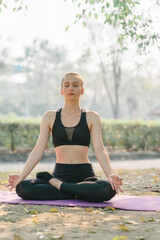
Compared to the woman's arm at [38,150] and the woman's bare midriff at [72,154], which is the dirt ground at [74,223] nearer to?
the woman's arm at [38,150]

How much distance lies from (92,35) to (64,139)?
25.1m

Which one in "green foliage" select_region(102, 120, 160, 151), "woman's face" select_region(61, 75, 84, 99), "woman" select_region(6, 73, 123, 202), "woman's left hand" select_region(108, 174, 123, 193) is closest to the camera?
"woman's left hand" select_region(108, 174, 123, 193)

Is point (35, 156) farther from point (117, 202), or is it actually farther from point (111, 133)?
point (111, 133)

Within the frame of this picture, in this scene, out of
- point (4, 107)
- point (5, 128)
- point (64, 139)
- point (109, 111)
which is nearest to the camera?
point (64, 139)

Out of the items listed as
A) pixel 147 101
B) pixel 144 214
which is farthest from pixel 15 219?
pixel 147 101

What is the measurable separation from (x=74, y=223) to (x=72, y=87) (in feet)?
6.68

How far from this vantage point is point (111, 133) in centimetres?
1725

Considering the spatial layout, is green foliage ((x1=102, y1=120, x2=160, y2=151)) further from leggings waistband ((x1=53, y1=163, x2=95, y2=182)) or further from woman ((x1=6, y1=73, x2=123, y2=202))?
leggings waistband ((x1=53, y1=163, x2=95, y2=182))

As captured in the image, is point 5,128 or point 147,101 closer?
point 5,128

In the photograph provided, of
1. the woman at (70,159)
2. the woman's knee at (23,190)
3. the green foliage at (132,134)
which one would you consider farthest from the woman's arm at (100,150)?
the green foliage at (132,134)

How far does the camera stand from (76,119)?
5.27 meters

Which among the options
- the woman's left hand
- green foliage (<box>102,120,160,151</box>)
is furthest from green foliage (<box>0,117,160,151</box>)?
the woman's left hand

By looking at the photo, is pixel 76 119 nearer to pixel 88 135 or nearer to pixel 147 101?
pixel 88 135

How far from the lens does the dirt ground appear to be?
11.1 ft
